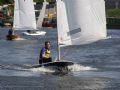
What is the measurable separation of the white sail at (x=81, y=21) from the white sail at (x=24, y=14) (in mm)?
36376

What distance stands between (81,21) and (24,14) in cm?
3747

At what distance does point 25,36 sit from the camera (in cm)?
8925

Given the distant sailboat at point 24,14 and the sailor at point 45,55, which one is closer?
the sailor at point 45,55

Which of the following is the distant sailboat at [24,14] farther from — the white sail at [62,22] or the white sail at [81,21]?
the white sail at [81,21]

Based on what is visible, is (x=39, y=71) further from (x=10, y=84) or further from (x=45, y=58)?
(x=10, y=84)

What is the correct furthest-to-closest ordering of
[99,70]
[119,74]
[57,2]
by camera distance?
[99,70]
[119,74]
[57,2]

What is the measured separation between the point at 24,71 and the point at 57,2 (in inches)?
217

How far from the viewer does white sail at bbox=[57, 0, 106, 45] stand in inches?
1310

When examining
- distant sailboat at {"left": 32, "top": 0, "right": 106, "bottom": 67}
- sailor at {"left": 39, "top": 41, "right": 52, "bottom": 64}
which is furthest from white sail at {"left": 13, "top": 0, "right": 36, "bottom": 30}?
distant sailboat at {"left": 32, "top": 0, "right": 106, "bottom": 67}

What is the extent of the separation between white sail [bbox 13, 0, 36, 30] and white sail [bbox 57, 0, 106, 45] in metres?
36.4

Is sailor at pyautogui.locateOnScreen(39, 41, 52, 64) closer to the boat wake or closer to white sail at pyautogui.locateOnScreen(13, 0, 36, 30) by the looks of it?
the boat wake

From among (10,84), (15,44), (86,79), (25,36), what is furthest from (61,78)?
(25,36)

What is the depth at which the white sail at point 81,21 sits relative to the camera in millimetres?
33281

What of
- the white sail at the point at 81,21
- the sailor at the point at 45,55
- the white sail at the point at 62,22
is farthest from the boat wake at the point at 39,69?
the white sail at the point at 81,21
